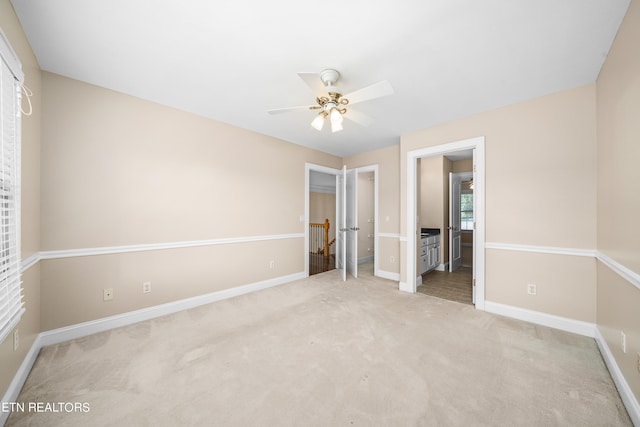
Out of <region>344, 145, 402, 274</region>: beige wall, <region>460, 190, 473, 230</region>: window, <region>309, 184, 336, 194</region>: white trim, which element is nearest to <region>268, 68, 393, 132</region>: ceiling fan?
<region>344, 145, 402, 274</region>: beige wall

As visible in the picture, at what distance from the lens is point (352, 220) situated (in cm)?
455

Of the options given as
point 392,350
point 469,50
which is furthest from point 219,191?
point 469,50

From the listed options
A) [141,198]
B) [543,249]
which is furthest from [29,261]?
[543,249]

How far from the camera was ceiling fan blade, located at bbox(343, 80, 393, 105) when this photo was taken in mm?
1745

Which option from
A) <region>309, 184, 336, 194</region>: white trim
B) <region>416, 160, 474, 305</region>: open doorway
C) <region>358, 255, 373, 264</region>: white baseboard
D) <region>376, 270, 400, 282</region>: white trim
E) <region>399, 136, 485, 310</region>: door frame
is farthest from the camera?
<region>309, 184, 336, 194</region>: white trim

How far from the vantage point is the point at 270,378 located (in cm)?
172

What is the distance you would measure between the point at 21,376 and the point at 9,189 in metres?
1.33

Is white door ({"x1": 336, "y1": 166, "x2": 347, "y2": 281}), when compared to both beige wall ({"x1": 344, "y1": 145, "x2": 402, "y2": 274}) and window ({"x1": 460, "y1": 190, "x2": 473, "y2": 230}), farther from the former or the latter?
window ({"x1": 460, "y1": 190, "x2": 473, "y2": 230})

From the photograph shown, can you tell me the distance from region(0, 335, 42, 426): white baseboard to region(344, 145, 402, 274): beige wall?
4.49 meters

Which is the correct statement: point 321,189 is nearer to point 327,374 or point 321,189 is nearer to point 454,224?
point 454,224

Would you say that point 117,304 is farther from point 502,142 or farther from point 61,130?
point 502,142

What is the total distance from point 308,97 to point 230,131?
1.48 m

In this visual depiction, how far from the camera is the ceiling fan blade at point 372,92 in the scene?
1745 mm

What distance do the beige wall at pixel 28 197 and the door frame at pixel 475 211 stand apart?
4.08 meters
